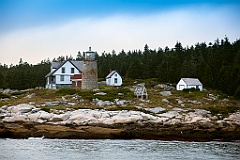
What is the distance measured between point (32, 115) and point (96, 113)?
7049mm

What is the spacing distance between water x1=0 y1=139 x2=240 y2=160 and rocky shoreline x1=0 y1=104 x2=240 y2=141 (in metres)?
2.27

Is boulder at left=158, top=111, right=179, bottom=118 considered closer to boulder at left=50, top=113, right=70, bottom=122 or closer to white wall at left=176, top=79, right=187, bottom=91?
boulder at left=50, top=113, right=70, bottom=122

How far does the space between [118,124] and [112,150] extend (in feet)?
42.4

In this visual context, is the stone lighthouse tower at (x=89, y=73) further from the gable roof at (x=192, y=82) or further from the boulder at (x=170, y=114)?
the boulder at (x=170, y=114)

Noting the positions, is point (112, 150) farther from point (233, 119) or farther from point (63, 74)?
point (63, 74)

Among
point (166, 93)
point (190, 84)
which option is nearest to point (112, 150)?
point (166, 93)

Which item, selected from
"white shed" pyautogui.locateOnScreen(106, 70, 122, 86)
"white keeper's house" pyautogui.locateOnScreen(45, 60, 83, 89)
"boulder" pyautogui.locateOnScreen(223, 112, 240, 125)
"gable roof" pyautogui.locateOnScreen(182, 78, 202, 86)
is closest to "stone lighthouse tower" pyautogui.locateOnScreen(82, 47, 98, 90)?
"white keeper's house" pyautogui.locateOnScreen(45, 60, 83, 89)

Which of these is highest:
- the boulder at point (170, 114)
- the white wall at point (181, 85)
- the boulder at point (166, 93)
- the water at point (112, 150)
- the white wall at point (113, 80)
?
the white wall at point (113, 80)

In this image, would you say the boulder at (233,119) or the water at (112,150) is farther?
the boulder at (233,119)

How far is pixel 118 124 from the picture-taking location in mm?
44031

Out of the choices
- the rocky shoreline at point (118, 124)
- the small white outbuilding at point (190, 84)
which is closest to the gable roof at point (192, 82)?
the small white outbuilding at point (190, 84)

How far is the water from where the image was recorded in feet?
93.1

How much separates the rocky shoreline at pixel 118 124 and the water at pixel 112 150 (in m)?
2.27

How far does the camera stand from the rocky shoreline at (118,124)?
3888 cm
